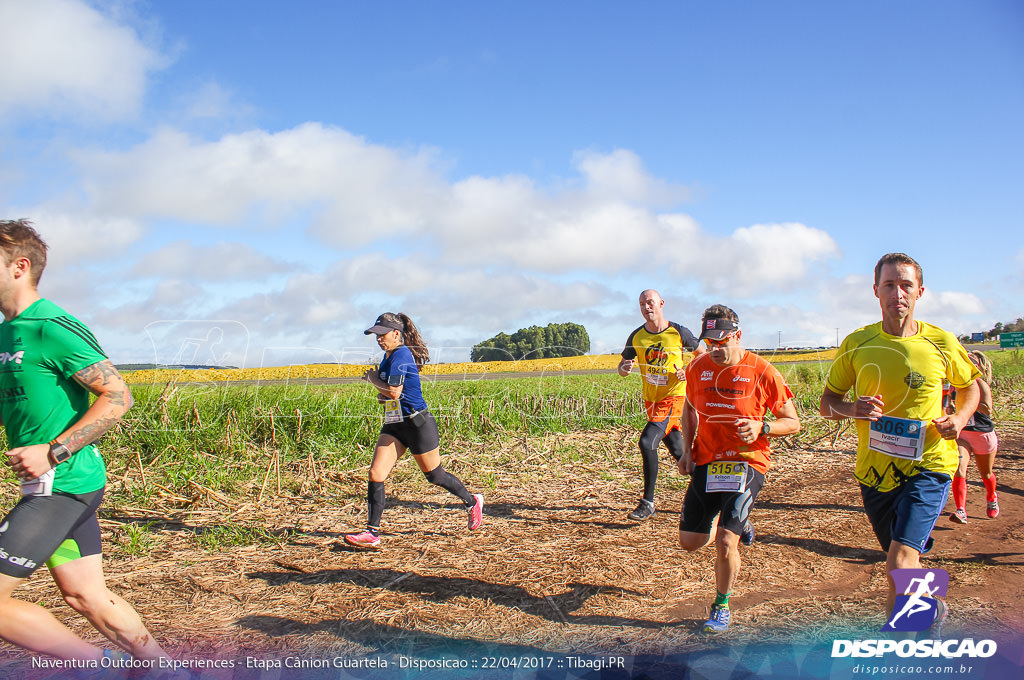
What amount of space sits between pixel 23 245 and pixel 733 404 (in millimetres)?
3984

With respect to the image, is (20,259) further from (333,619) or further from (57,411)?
(333,619)

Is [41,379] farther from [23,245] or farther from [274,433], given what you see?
[274,433]

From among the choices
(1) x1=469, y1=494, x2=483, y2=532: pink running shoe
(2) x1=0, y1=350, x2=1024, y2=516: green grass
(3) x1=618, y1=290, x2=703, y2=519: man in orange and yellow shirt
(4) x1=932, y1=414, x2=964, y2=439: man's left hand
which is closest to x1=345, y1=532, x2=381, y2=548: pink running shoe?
(1) x1=469, y1=494, x2=483, y2=532: pink running shoe

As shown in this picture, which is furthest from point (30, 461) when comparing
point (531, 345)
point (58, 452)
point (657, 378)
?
point (531, 345)

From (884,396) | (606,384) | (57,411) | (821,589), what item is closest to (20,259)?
(57,411)

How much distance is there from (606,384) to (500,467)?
547 cm

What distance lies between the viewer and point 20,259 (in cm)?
297

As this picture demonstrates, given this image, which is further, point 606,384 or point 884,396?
point 606,384

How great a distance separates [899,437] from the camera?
3.48 m

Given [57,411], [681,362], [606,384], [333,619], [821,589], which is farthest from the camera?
Answer: [606,384]

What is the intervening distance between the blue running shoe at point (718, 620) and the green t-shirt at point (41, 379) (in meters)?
3.44

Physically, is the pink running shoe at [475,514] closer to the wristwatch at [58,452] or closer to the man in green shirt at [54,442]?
the man in green shirt at [54,442]

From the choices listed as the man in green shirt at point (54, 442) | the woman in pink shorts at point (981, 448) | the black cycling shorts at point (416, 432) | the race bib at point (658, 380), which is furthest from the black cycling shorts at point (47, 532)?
the woman in pink shorts at point (981, 448)

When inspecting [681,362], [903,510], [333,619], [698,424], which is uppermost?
[681,362]
